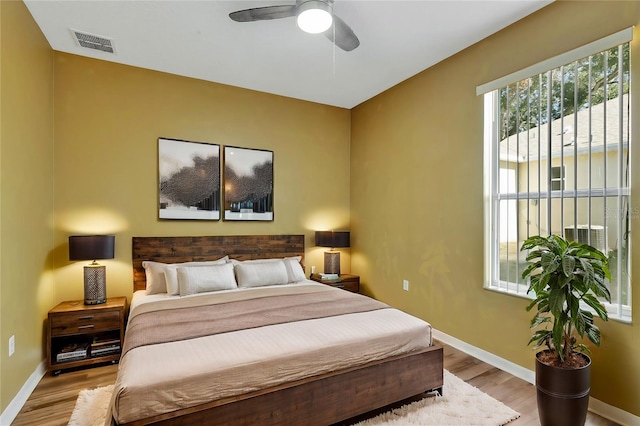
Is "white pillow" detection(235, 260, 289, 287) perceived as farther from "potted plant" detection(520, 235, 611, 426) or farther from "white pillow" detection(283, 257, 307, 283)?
"potted plant" detection(520, 235, 611, 426)

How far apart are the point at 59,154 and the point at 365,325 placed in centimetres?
337

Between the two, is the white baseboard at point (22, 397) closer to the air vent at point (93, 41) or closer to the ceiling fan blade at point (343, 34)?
the air vent at point (93, 41)

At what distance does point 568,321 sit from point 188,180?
3.74 m

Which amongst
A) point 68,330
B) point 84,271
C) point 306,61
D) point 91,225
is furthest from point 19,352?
point 306,61

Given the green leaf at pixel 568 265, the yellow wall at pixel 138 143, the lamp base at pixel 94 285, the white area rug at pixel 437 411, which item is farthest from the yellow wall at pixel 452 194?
the lamp base at pixel 94 285

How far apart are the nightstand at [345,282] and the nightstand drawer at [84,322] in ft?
7.40

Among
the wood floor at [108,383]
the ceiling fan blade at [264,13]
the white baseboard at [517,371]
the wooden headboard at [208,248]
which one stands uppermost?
the ceiling fan blade at [264,13]

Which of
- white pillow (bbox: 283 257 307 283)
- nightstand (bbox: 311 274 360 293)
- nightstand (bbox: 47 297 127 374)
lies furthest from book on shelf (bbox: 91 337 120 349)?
nightstand (bbox: 311 274 360 293)

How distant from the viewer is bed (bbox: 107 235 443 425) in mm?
1746

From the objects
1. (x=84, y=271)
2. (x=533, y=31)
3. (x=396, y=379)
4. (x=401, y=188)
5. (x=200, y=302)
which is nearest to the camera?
(x=396, y=379)

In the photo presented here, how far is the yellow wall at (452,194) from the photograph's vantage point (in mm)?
2299

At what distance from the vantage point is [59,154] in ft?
11.1

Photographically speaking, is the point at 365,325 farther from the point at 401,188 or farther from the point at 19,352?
the point at 19,352

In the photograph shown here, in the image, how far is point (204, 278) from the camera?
3.44 meters
